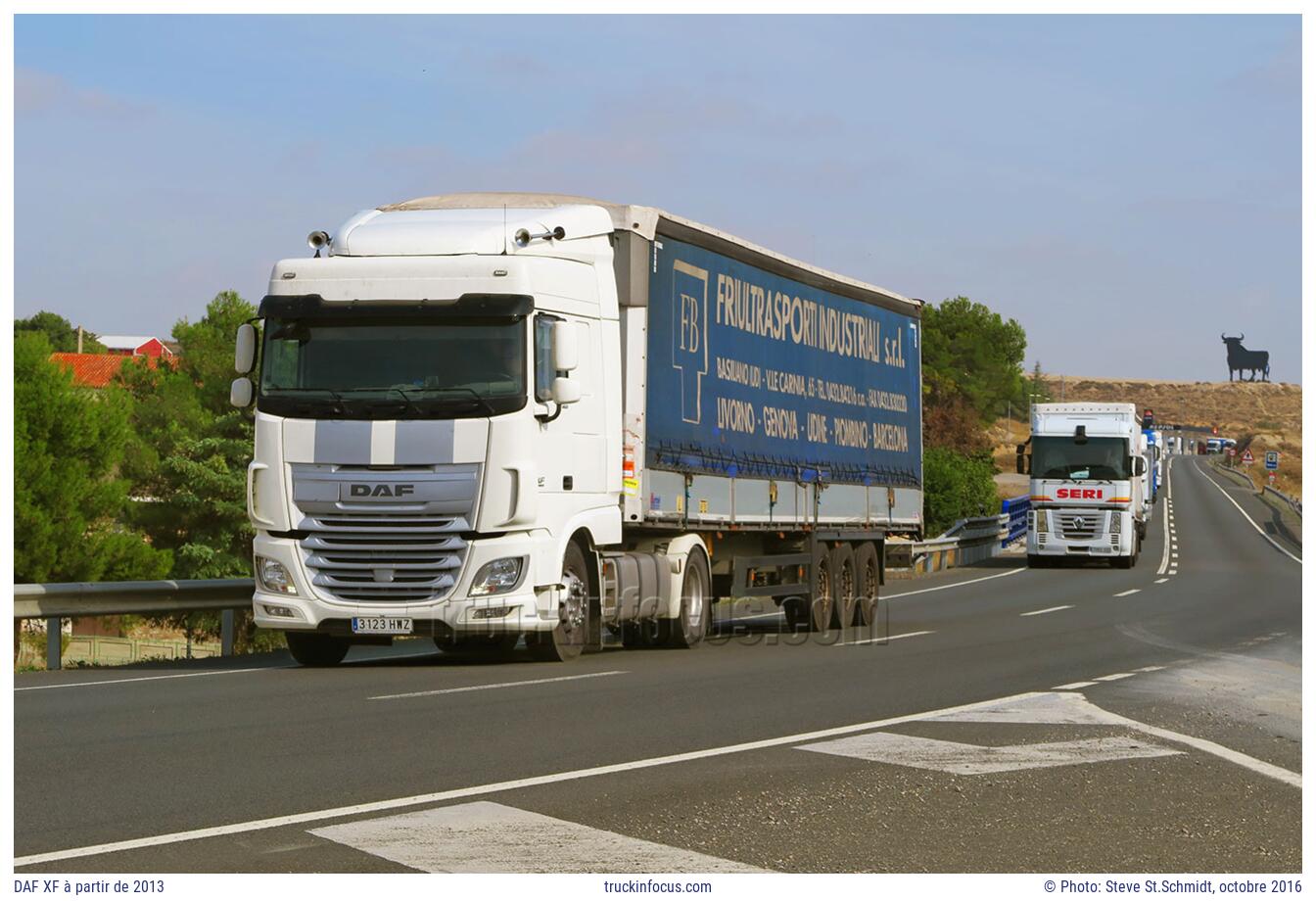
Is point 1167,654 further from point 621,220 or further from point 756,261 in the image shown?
point 621,220

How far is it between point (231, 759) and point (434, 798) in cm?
174

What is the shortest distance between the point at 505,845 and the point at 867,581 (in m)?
16.8

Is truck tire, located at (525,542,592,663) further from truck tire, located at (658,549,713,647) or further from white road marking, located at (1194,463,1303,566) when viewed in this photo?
white road marking, located at (1194,463,1303,566)

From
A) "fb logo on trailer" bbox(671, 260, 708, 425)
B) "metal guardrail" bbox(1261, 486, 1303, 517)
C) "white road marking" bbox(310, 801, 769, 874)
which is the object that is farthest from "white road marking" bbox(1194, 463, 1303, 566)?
"white road marking" bbox(310, 801, 769, 874)

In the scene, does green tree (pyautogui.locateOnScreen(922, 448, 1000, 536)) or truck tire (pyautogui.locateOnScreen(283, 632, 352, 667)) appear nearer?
truck tire (pyautogui.locateOnScreen(283, 632, 352, 667))

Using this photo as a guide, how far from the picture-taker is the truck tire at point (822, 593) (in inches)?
866

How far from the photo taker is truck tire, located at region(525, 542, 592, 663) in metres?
16.4

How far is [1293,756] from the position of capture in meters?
10.9

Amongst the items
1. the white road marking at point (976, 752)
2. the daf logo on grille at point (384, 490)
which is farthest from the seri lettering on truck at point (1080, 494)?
the white road marking at point (976, 752)

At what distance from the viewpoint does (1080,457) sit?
1747 inches

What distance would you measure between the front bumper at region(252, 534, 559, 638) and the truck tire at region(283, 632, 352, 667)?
96 cm

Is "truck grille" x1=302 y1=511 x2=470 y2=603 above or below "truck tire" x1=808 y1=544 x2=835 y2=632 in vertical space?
above

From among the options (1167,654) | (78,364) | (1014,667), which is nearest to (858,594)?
(1167,654)

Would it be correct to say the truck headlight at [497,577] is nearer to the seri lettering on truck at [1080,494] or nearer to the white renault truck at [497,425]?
the white renault truck at [497,425]
